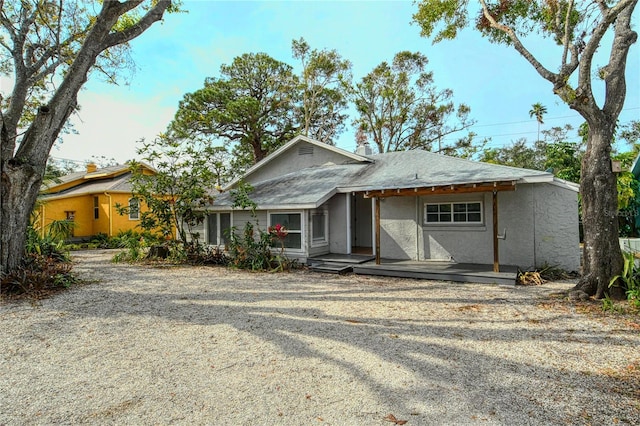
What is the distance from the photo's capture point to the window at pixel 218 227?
13189 mm

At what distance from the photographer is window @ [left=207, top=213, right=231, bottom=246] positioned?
13.2 meters

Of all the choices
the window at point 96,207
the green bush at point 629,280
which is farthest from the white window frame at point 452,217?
the window at point 96,207

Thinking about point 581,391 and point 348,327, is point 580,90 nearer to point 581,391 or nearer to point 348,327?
point 581,391

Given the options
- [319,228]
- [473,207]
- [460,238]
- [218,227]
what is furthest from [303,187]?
[473,207]

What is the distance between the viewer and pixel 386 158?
14.0m

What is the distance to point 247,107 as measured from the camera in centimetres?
2423

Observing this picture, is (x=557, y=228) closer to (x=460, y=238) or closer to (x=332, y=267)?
(x=460, y=238)

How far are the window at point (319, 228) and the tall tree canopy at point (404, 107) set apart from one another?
17.4m

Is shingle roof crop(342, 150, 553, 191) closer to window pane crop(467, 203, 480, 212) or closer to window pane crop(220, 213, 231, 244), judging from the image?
window pane crop(467, 203, 480, 212)

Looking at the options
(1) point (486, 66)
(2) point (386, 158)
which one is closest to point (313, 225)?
(2) point (386, 158)

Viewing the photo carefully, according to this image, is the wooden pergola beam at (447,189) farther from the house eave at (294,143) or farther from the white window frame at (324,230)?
the house eave at (294,143)

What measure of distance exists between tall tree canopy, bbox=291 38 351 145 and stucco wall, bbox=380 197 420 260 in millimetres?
16534

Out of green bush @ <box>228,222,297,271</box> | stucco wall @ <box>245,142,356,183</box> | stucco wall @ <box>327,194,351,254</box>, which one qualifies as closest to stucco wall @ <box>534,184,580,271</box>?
stucco wall @ <box>327,194,351,254</box>

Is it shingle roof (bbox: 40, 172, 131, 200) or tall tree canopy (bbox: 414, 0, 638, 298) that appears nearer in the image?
tall tree canopy (bbox: 414, 0, 638, 298)
